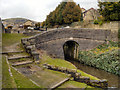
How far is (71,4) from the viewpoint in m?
30.2

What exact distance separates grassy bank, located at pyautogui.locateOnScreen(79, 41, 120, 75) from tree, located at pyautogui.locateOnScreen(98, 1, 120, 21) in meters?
3.90

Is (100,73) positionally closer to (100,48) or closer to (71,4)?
(100,48)

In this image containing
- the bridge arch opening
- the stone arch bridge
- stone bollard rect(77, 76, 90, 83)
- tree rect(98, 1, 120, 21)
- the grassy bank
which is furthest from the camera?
the bridge arch opening

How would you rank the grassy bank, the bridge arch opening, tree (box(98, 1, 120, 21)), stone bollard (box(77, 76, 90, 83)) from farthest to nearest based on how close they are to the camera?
the bridge arch opening < tree (box(98, 1, 120, 21)) < the grassy bank < stone bollard (box(77, 76, 90, 83))

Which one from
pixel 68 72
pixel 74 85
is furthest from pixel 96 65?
pixel 74 85

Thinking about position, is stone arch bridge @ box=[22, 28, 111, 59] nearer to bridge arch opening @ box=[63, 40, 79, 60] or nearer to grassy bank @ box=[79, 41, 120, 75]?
bridge arch opening @ box=[63, 40, 79, 60]

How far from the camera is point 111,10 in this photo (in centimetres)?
1675

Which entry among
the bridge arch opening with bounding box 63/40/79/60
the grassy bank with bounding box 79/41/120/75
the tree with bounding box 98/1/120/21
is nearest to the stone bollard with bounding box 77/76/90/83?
the grassy bank with bounding box 79/41/120/75

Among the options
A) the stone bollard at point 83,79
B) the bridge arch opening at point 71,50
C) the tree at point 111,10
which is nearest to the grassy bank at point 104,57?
the bridge arch opening at point 71,50

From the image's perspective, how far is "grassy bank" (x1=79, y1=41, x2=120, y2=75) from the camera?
1241 cm

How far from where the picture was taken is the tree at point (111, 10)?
16.1 meters

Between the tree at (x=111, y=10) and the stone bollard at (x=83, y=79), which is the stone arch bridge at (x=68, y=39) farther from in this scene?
the stone bollard at (x=83, y=79)

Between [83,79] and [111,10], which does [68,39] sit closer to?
[111,10]

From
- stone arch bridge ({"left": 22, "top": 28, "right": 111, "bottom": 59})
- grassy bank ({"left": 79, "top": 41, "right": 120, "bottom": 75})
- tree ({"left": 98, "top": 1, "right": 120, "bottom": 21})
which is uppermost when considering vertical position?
tree ({"left": 98, "top": 1, "right": 120, "bottom": 21})
